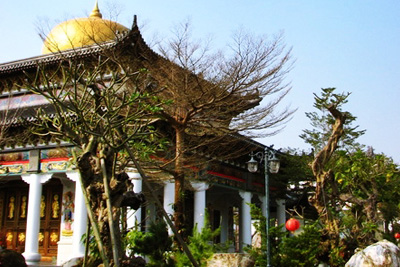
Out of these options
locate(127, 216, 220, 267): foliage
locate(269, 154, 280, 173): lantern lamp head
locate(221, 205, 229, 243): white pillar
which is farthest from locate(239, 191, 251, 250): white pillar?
locate(127, 216, 220, 267): foliage

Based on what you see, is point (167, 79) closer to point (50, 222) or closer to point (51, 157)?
point (51, 157)

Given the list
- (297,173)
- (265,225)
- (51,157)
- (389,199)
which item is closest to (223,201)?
(297,173)

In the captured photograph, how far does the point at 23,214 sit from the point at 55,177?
2.89m

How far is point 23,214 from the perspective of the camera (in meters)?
21.2

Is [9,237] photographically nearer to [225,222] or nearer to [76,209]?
[76,209]

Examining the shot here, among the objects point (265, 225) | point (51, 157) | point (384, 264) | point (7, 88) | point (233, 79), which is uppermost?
point (7, 88)

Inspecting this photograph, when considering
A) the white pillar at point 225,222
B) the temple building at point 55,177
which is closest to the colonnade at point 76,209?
the temple building at point 55,177

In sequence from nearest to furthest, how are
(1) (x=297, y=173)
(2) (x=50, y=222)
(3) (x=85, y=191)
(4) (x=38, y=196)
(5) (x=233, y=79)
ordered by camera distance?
(3) (x=85, y=191) < (5) (x=233, y=79) < (4) (x=38, y=196) < (2) (x=50, y=222) < (1) (x=297, y=173)

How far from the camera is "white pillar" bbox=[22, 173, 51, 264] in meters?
17.7

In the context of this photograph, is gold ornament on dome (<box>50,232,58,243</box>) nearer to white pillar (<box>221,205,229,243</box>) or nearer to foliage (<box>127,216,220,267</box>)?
white pillar (<box>221,205,229,243</box>)

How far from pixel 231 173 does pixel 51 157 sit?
8.40 meters

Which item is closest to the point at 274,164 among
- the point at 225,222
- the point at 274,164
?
the point at 274,164

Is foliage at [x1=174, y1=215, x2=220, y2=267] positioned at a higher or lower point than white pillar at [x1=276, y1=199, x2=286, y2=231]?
lower

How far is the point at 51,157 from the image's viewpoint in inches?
720
